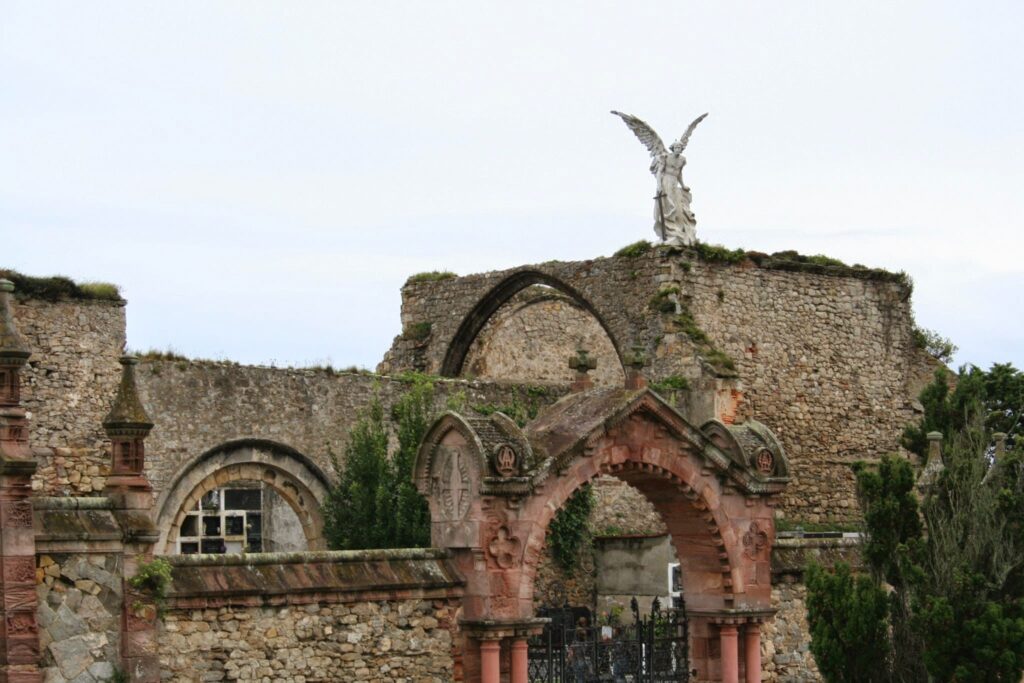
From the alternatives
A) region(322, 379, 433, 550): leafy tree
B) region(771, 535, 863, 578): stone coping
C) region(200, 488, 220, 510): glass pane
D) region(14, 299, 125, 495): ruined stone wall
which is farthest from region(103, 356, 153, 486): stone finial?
region(200, 488, 220, 510): glass pane

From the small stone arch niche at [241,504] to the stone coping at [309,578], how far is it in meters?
9.00

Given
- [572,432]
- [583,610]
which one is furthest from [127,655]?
[583,610]

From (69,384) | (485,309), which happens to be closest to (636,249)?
(485,309)

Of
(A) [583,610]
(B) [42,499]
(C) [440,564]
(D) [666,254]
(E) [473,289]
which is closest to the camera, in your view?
(B) [42,499]

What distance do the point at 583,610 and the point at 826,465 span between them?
6049 mm

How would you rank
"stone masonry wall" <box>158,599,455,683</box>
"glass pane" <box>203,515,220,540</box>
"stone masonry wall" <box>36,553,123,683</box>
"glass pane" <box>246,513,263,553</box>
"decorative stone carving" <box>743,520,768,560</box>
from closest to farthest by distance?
1. "stone masonry wall" <box>36,553,123,683</box>
2. "stone masonry wall" <box>158,599,455,683</box>
3. "decorative stone carving" <box>743,520,768,560</box>
4. "glass pane" <box>203,515,220,540</box>
5. "glass pane" <box>246,513,263,553</box>

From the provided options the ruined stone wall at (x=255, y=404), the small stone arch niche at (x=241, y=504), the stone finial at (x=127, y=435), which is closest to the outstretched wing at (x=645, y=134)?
the ruined stone wall at (x=255, y=404)

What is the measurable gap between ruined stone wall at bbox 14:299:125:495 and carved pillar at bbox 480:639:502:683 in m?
9.30

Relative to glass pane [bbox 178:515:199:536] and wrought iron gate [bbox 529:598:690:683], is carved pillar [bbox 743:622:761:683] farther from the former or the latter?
glass pane [bbox 178:515:199:536]

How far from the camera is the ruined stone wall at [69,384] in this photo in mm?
26781

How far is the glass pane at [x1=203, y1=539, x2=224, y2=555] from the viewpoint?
31031 mm

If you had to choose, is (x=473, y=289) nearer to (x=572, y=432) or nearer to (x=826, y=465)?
(x=826, y=465)

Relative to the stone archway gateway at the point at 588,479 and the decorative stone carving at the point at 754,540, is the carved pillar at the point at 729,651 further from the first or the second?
the decorative stone carving at the point at 754,540

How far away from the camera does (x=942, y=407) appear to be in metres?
30.4
